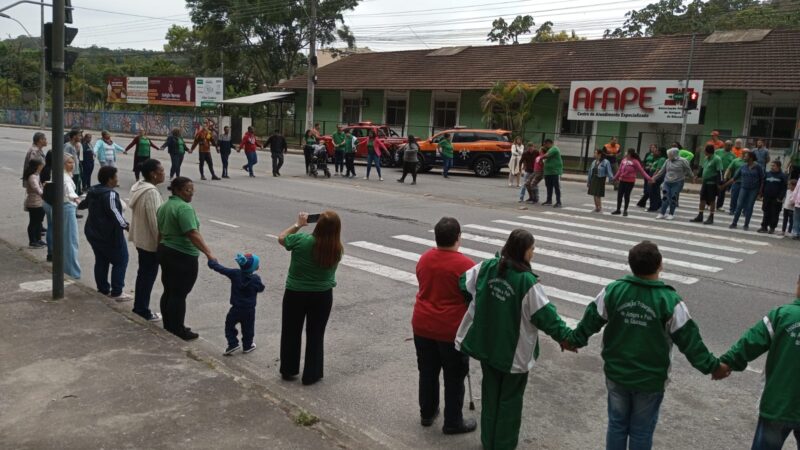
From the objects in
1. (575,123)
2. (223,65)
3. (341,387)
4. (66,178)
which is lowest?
(341,387)

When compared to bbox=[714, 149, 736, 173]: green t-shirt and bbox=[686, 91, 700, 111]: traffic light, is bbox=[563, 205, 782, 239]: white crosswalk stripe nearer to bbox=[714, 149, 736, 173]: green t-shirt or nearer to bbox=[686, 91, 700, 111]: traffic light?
bbox=[714, 149, 736, 173]: green t-shirt

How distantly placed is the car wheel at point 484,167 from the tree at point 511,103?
6878mm

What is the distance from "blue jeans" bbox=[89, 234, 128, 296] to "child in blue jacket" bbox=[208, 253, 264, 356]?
200 centimetres

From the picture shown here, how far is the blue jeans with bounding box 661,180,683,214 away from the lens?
51.2ft

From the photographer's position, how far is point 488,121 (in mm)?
33750

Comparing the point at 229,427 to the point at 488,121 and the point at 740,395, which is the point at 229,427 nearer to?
the point at 740,395

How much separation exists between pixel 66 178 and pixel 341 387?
202 inches

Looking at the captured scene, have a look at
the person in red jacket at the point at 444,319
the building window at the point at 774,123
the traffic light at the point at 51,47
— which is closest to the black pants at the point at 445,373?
the person in red jacket at the point at 444,319

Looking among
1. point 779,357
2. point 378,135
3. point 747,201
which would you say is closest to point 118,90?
point 378,135

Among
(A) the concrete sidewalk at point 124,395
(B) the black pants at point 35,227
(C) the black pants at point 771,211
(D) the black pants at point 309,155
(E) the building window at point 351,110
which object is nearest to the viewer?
(A) the concrete sidewalk at point 124,395

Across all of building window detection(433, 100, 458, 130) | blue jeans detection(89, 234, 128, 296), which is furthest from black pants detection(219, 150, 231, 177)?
building window detection(433, 100, 458, 130)

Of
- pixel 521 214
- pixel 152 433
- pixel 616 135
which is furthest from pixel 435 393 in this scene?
pixel 616 135

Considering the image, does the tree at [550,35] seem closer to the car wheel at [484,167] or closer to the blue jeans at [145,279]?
the car wheel at [484,167]

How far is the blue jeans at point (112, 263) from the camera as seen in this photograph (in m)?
7.40
